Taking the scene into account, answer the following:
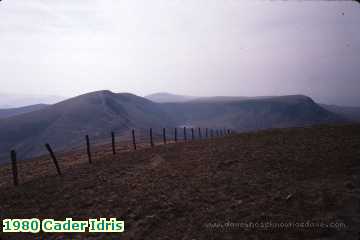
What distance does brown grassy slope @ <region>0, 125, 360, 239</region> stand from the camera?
24.8ft

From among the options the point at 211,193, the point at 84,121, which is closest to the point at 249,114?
the point at 84,121

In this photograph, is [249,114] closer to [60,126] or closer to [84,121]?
[84,121]

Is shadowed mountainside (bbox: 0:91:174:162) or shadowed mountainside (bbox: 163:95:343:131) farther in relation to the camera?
shadowed mountainside (bbox: 163:95:343:131)

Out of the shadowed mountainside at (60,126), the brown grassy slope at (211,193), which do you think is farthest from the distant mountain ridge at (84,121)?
the brown grassy slope at (211,193)

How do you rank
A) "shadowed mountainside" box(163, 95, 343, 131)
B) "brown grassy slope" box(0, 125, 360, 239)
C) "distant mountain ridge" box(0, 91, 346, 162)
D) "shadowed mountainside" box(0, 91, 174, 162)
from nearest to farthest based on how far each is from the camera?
"brown grassy slope" box(0, 125, 360, 239) → "shadowed mountainside" box(0, 91, 174, 162) → "distant mountain ridge" box(0, 91, 346, 162) → "shadowed mountainside" box(163, 95, 343, 131)

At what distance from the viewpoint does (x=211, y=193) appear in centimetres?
1010

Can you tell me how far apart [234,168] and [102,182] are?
20.2 feet

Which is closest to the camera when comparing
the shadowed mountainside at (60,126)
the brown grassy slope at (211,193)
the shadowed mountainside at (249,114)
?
the brown grassy slope at (211,193)

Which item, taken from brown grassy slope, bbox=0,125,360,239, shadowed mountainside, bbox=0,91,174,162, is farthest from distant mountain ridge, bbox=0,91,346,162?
brown grassy slope, bbox=0,125,360,239

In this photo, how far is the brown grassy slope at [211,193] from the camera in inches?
298

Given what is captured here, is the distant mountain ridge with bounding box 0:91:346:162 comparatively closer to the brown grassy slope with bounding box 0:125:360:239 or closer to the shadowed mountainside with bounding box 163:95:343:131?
the shadowed mountainside with bounding box 163:95:343:131

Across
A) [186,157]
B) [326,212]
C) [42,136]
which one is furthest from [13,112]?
[326,212]

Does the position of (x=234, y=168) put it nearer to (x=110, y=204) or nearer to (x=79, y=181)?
(x=110, y=204)

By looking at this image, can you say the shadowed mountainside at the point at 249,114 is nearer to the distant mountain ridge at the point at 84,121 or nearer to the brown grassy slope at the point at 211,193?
the distant mountain ridge at the point at 84,121
